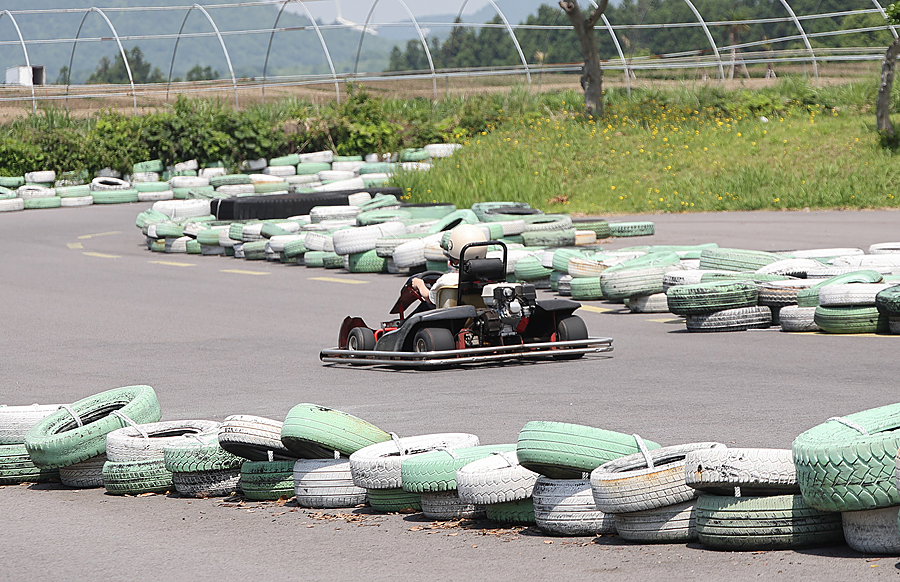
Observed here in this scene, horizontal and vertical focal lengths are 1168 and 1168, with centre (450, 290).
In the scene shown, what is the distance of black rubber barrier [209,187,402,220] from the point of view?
20062 mm

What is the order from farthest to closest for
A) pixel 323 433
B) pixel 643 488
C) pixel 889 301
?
pixel 889 301 < pixel 323 433 < pixel 643 488

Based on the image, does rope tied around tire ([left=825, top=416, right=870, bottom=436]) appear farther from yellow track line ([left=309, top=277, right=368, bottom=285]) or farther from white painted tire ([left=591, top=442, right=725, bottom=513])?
yellow track line ([left=309, top=277, right=368, bottom=285])

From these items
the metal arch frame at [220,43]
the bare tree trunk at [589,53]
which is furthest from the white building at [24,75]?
the bare tree trunk at [589,53]

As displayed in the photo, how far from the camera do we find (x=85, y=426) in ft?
19.6

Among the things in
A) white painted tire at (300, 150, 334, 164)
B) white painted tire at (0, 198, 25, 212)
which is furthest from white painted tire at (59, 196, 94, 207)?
white painted tire at (300, 150, 334, 164)

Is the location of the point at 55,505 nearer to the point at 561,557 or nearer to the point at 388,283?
the point at 561,557

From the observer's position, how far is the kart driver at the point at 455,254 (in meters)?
8.64

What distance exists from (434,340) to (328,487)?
330cm

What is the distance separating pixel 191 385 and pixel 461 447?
11.8 ft

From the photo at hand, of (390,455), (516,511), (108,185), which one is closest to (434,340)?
(390,455)

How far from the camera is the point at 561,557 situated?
13.6 ft

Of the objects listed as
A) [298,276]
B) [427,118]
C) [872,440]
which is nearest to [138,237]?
[298,276]

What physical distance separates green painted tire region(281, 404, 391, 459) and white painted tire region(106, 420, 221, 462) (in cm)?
70

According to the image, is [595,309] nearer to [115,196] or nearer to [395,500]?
[395,500]
